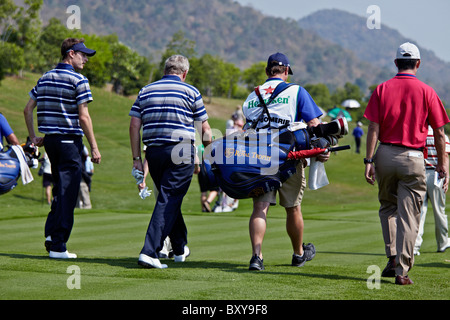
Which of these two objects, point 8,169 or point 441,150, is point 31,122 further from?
point 441,150

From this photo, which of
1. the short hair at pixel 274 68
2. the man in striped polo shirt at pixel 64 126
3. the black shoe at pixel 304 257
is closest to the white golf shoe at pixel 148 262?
the man in striped polo shirt at pixel 64 126

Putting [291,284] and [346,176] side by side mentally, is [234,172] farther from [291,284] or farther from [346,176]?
[346,176]

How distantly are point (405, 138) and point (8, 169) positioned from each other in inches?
173

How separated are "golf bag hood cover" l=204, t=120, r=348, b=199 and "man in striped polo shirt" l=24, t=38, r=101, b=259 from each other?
1.47m

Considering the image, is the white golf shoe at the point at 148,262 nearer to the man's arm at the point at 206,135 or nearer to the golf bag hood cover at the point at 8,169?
the man's arm at the point at 206,135

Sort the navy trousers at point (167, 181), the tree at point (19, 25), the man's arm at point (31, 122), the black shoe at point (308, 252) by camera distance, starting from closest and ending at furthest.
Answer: the navy trousers at point (167, 181)
the black shoe at point (308, 252)
the man's arm at point (31, 122)
the tree at point (19, 25)

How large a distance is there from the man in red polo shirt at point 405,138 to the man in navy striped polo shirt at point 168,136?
1.76 m

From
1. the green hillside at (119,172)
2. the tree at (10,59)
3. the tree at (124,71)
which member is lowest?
the green hillside at (119,172)

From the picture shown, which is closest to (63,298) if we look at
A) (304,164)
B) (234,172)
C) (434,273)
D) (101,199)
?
(234,172)

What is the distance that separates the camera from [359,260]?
8.79 meters

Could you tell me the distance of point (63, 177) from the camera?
24.7ft

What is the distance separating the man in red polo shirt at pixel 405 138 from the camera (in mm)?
6246

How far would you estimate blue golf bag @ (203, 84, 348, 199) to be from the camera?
22.2 ft

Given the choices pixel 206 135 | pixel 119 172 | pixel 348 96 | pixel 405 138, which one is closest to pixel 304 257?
pixel 206 135
